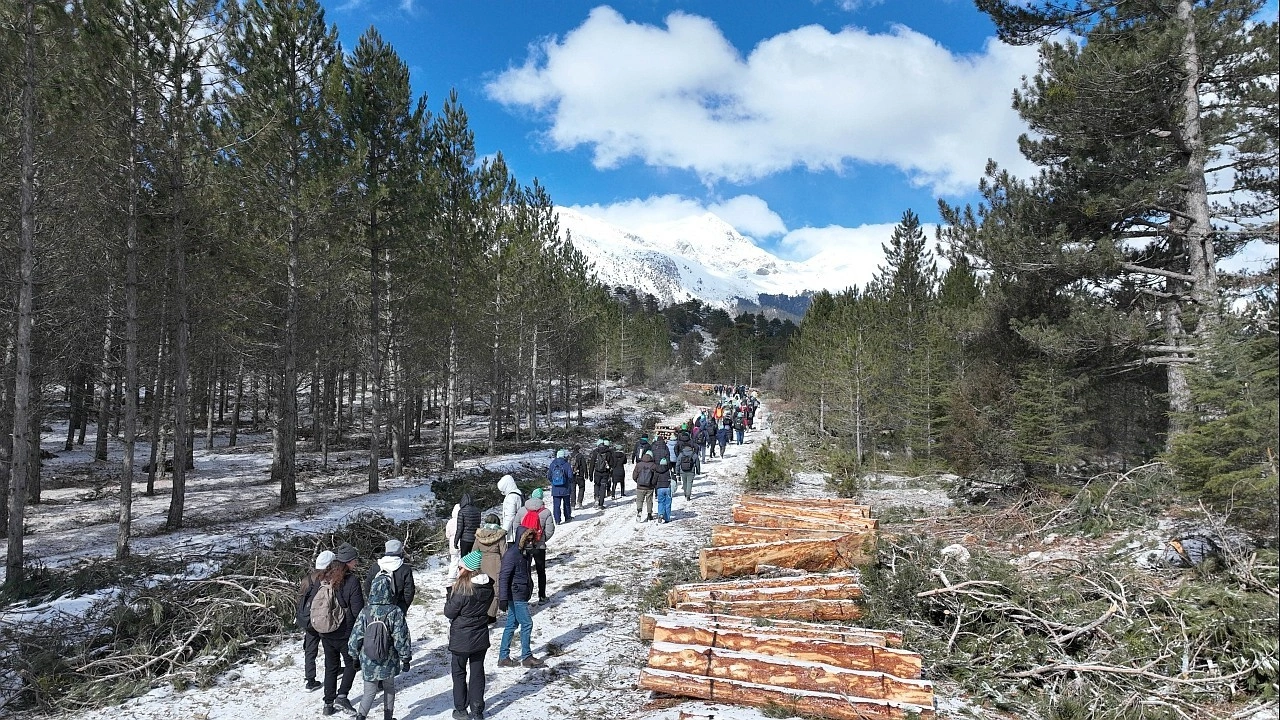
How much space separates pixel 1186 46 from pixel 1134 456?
11.7m

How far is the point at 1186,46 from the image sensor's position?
10.2m

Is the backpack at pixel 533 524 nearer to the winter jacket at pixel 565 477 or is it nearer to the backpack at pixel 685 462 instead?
the winter jacket at pixel 565 477

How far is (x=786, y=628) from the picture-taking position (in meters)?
6.46

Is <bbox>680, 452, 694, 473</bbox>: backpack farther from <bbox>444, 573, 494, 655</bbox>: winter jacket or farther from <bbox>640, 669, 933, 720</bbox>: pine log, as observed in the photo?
<bbox>444, 573, 494, 655</bbox>: winter jacket

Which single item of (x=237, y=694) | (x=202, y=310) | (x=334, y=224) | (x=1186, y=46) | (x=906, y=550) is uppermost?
(x=1186, y=46)

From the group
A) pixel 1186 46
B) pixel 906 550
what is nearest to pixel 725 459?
pixel 906 550

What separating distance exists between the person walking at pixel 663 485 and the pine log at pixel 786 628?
638 centimetres

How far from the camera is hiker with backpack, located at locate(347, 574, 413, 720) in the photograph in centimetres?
553

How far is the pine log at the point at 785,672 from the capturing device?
5.36 meters

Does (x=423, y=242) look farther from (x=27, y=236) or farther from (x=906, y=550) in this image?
(x=906, y=550)

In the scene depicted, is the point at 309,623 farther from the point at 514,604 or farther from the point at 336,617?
the point at 514,604

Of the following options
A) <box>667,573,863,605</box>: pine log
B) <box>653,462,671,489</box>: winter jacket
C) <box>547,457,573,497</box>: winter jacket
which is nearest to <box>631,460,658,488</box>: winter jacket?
<box>653,462,671,489</box>: winter jacket

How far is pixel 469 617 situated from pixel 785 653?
10.1 feet

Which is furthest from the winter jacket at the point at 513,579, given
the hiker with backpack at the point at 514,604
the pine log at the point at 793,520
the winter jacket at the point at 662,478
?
the winter jacket at the point at 662,478
